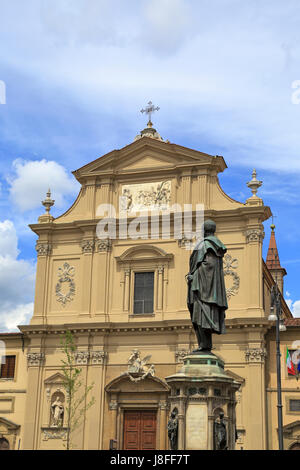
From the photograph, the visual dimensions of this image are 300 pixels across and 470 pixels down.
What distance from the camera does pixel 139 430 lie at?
31250 millimetres

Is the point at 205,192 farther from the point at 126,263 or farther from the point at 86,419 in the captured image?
the point at 86,419

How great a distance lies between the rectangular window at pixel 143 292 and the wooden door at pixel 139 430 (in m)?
4.99

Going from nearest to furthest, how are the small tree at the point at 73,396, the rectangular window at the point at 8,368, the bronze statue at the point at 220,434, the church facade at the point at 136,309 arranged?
the bronze statue at the point at 220,434, the church facade at the point at 136,309, the small tree at the point at 73,396, the rectangular window at the point at 8,368

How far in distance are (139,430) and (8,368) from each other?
8151mm

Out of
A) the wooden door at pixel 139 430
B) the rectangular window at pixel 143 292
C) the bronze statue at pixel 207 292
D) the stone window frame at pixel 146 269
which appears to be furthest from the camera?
the rectangular window at pixel 143 292

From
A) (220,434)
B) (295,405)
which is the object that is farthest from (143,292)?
(220,434)

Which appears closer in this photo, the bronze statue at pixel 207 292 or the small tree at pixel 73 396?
the bronze statue at pixel 207 292

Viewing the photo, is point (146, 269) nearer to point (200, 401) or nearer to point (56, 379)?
point (56, 379)

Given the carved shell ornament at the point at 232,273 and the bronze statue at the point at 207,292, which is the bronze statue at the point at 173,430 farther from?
the carved shell ornament at the point at 232,273

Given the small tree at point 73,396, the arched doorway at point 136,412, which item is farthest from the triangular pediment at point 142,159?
the arched doorway at point 136,412

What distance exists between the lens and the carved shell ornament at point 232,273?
1252 inches

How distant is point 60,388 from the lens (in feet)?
108
